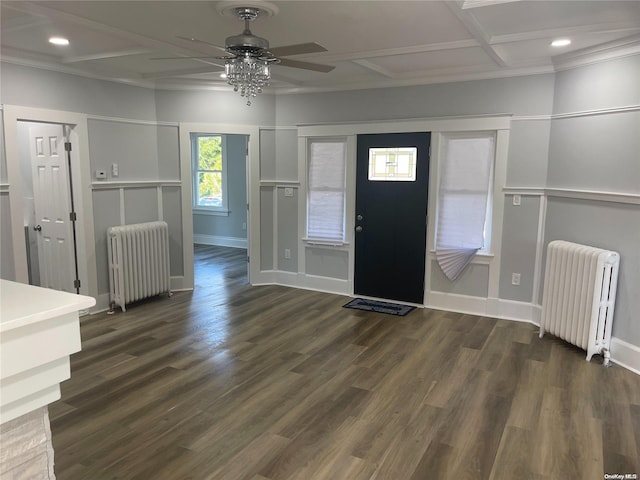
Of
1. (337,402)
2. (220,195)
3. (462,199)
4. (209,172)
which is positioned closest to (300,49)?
(337,402)

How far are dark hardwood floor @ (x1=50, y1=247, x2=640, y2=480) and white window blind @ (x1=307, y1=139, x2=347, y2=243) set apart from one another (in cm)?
135

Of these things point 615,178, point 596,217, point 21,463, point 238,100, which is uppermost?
point 238,100

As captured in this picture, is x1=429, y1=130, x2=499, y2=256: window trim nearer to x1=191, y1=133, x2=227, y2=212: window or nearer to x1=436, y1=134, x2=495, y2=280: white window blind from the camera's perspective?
x1=436, y1=134, x2=495, y2=280: white window blind

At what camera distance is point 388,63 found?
14.6 feet

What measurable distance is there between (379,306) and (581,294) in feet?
6.93

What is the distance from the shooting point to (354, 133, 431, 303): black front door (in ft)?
17.0

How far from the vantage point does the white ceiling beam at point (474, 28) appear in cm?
288

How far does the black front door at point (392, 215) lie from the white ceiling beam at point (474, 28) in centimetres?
124

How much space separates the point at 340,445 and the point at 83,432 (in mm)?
1540

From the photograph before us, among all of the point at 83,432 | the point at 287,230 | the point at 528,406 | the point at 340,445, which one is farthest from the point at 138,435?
the point at 287,230

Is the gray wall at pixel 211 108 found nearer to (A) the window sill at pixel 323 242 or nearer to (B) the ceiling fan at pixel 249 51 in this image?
(A) the window sill at pixel 323 242

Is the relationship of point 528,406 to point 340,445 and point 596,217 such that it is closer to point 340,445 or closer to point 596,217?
point 340,445

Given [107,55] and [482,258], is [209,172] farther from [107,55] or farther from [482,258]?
[482,258]

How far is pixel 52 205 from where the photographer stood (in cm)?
495
